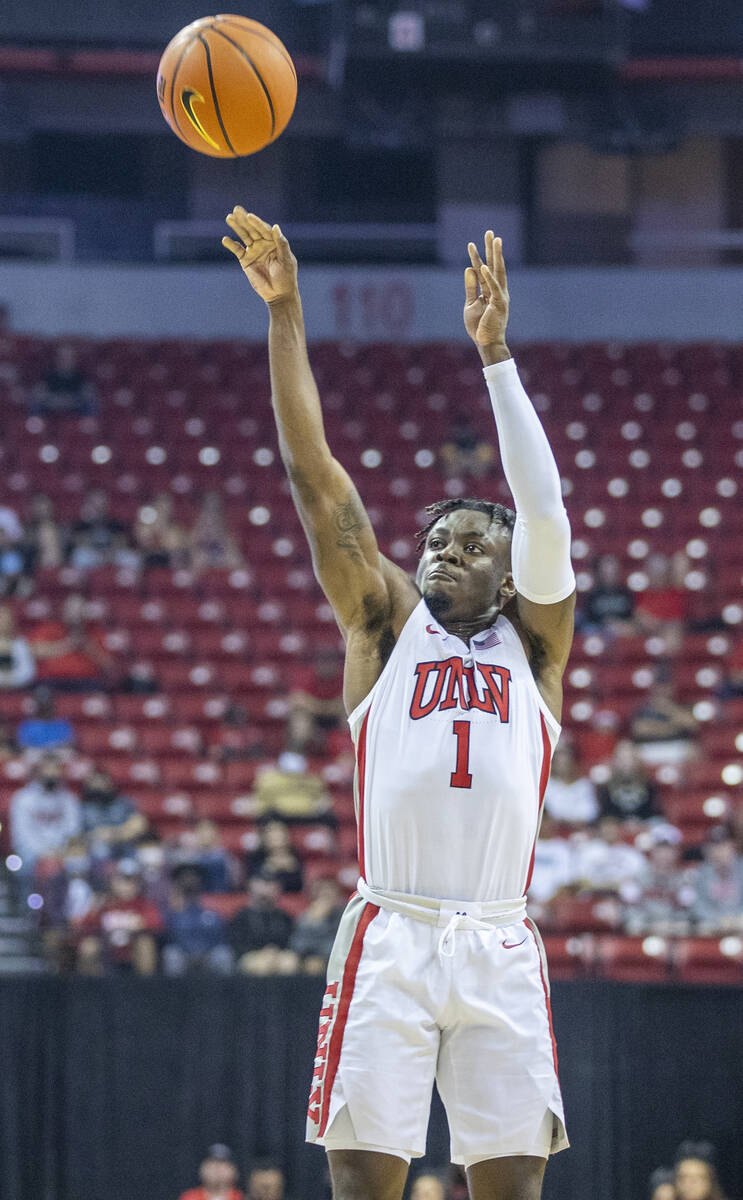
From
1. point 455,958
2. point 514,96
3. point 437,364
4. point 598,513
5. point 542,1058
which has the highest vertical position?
point 514,96

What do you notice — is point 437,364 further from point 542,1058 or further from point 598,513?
point 542,1058

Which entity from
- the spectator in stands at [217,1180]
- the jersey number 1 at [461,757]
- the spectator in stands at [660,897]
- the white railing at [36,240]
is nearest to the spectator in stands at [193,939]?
the spectator in stands at [217,1180]

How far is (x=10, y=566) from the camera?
→ 1305cm

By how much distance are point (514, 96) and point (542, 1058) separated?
15.6 meters

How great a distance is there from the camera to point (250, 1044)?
26.1ft

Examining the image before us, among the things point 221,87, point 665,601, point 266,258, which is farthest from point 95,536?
point 266,258

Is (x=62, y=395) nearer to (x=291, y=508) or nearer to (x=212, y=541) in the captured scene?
(x=291, y=508)

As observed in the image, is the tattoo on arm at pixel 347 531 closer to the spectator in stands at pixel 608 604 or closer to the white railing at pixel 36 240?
the spectator in stands at pixel 608 604

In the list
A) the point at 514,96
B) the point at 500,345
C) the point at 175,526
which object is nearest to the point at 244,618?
the point at 175,526

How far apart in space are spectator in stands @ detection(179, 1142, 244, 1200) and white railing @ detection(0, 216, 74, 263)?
12605 mm

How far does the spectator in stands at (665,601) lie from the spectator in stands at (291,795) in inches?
130

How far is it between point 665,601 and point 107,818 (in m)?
5.07

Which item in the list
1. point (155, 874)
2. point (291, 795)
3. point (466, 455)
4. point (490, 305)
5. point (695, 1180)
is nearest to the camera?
point (490, 305)

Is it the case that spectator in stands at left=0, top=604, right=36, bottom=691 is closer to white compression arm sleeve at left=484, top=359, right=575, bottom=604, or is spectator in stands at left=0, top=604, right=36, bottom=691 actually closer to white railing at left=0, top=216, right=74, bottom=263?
white railing at left=0, top=216, right=74, bottom=263
